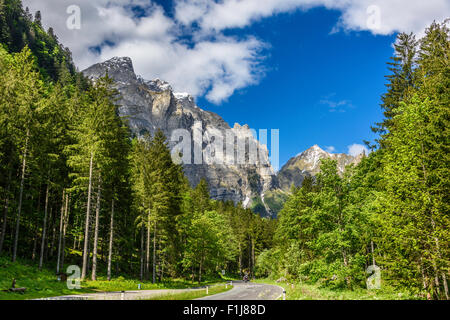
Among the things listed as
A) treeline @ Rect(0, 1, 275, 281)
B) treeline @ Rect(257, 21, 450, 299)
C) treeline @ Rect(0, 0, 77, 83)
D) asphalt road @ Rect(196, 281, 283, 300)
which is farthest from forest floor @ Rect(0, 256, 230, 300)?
treeline @ Rect(0, 0, 77, 83)

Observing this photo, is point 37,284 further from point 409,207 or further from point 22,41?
point 22,41

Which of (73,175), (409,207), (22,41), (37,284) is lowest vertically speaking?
(37,284)

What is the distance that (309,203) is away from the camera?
46.1 metres

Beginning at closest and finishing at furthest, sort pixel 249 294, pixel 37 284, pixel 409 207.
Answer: pixel 409 207 → pixel 37 284 → pixel 249 294

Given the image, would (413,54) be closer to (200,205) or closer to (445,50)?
(445,50)

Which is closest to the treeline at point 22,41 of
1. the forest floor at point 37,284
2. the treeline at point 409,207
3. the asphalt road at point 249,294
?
the forest floor at point 37,284

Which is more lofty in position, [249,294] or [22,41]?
[22,41]

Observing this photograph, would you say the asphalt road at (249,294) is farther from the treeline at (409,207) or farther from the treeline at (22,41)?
the treeline at (22,41)

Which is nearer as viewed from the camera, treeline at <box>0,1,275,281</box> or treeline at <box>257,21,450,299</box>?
treeline at <box>257,21,450,299</box>

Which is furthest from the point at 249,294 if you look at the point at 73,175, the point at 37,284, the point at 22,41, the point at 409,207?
the point at 22,41

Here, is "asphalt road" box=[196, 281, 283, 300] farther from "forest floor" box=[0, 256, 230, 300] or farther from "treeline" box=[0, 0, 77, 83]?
"treeline" box=[0, 0, 77, 83]

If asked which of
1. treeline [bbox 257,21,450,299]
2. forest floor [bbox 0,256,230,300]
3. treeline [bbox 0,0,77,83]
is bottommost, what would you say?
forest floor [bbox 0,256,230,300]

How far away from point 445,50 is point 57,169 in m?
33.5
